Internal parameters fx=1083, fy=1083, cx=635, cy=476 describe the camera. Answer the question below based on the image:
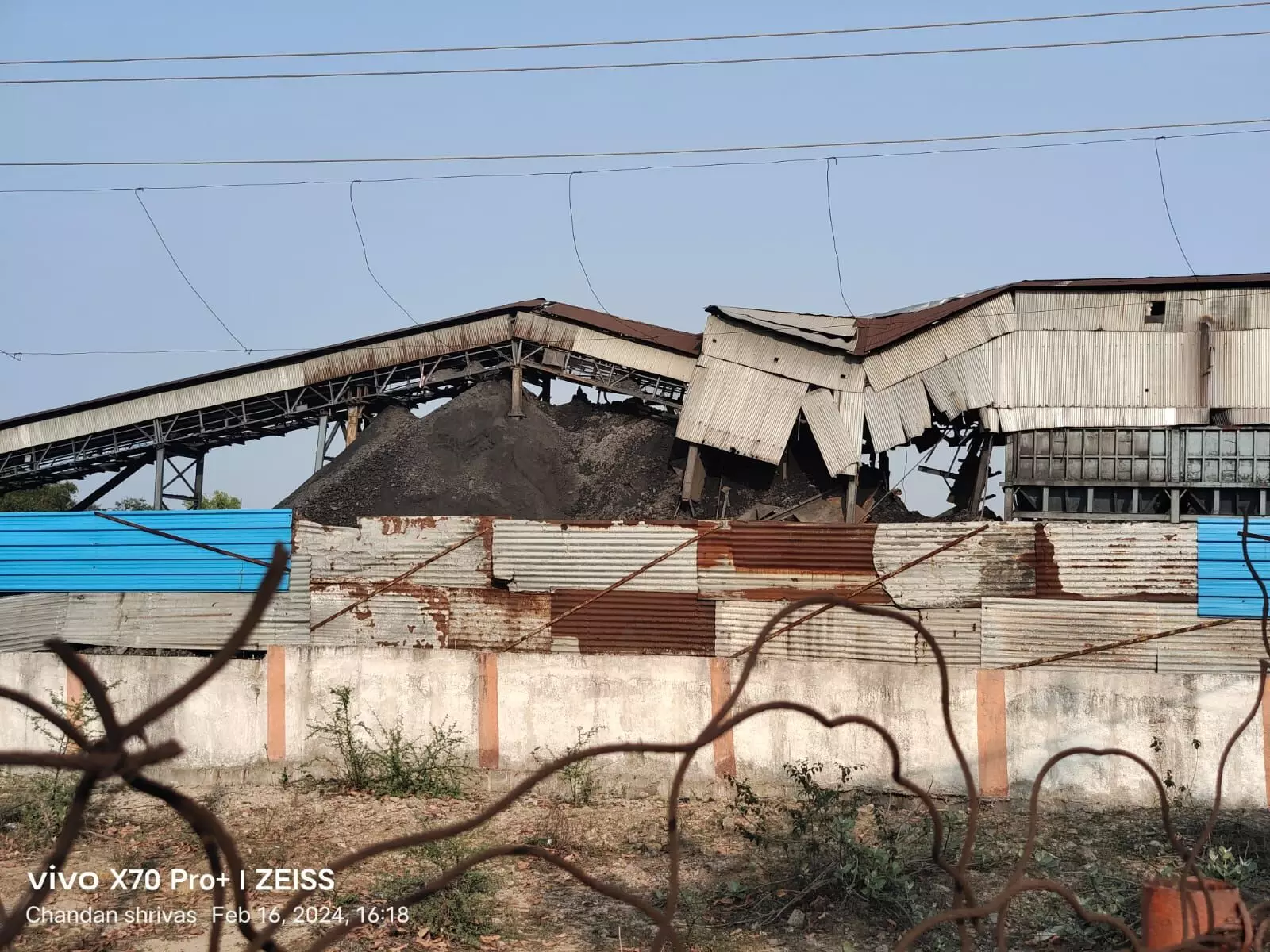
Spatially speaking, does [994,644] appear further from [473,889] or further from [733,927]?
[473,889]

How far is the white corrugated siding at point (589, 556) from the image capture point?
12.9 m

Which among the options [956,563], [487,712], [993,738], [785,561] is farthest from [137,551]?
[993,738]

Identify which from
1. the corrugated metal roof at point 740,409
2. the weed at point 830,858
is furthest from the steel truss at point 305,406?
the weed at point 830,858

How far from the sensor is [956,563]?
12289 mm

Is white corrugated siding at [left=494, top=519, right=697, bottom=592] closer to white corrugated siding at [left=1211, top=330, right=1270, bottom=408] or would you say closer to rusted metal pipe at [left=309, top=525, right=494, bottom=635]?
rusted metal pipe at [left=309, top=525, right=494, bottom=635]

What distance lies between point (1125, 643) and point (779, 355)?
10.9 metres

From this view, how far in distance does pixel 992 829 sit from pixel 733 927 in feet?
10.6

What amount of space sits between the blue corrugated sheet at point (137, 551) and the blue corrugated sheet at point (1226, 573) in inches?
416

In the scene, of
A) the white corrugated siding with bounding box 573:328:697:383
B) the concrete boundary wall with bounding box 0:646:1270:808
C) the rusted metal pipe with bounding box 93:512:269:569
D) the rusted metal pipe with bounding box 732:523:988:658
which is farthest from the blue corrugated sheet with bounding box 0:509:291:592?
the white corrugated siding with bounding box 573:328:697:383

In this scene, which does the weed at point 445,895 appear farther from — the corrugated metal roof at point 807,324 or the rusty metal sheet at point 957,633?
the corrugated metal roof at point 807,324

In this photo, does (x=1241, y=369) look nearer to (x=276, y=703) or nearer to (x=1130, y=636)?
(x=1130, y=636)

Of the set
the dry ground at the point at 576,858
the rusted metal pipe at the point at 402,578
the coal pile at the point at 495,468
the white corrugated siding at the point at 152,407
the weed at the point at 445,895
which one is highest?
the white corrugated siding at the point at 152,407


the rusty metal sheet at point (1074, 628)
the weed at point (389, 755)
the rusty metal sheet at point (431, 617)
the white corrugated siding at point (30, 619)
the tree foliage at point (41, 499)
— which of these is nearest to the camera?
the weed at point (389, 755)

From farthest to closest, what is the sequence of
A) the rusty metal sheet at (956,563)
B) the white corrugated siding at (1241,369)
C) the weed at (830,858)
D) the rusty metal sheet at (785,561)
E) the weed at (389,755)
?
the white corrugated siding at (1241,369)
the rusty metal sheet at (785,561)
the rusty metal sheet at (956,563)
the weed at (389,755)
the weed at (830,858)
